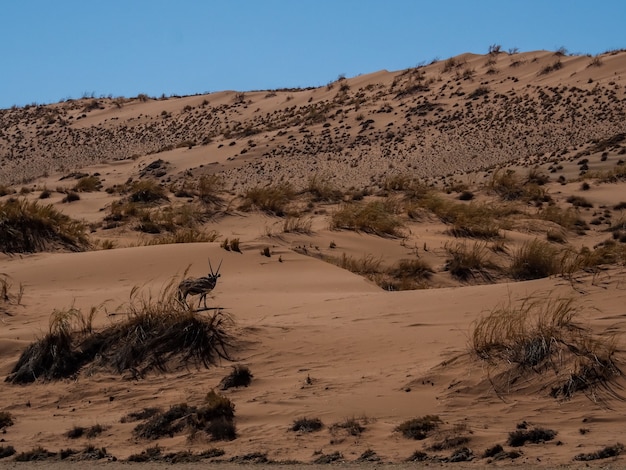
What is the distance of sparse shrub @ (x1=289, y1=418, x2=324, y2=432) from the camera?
8977 mm

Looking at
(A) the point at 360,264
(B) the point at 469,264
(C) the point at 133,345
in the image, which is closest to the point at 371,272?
(A) the point at 360,264

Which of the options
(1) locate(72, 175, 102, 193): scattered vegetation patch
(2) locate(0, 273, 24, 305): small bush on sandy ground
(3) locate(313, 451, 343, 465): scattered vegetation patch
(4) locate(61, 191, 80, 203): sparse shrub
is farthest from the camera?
(1) locate(72, 175, 102, 193): scattered vegetation patch

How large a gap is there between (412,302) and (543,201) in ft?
54.5

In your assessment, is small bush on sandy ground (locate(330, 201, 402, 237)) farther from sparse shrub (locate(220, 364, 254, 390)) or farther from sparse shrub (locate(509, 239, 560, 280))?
sparse shrub (locate(220, 364, 254, 390))

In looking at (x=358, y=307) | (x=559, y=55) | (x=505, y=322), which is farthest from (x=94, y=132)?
(x=505, y=322)

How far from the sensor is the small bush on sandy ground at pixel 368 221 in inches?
887

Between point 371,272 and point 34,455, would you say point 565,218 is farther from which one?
point 34,455

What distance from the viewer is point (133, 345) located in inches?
461

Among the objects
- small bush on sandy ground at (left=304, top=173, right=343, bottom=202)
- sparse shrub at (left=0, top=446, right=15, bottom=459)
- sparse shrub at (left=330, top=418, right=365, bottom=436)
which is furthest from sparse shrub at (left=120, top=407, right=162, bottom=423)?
small bush on sandy ground at (left=304, top=173, right=343, bottom=202)

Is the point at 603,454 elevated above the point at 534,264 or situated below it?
below

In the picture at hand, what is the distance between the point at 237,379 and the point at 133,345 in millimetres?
1813

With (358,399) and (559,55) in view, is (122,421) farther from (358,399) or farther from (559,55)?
(559,55)

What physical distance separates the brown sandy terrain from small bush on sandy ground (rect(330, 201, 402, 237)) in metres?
0.08

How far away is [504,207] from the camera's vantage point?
2780 centimetres
